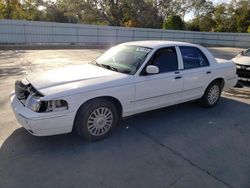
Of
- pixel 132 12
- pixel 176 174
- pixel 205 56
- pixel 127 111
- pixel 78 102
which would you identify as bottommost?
pixel 176 174

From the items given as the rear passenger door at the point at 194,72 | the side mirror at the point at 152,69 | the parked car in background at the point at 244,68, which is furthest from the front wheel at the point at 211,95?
the parked car in background at the point at 244,68

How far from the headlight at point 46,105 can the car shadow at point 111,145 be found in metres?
0.65

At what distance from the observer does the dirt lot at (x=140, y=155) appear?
3.08 meters

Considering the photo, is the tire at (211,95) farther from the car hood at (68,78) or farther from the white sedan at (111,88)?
the car hood at (68,78)

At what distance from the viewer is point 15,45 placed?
18656 millimetres

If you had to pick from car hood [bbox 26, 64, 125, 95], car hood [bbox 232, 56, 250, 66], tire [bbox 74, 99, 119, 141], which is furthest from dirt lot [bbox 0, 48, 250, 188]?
car hood [bbox 232, 56, 250, 66]

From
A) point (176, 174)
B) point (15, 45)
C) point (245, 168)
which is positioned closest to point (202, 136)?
point (245, 168)

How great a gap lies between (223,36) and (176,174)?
3111cm

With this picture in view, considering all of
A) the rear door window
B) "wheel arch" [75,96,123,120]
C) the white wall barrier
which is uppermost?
the white wall barrier

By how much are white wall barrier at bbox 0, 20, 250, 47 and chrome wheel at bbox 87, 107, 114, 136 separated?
1772 cm

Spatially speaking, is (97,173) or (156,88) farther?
(156,88)

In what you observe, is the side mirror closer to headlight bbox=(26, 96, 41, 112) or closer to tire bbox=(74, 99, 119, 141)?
tire bbox=(74, 99, 119, 141)

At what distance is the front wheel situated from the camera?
563 centimetres

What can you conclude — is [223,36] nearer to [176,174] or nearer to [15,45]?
[15,45]
